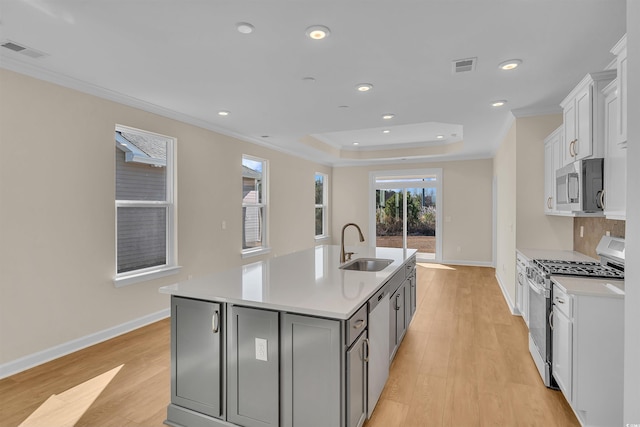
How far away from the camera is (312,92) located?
11.4 ft

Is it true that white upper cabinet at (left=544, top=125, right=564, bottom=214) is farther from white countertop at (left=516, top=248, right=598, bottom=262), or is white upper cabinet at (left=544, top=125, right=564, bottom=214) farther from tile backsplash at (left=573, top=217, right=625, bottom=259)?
white countertop at (left=516, top=248, right=598, bottom=262)

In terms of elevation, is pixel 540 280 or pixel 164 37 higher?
pixel 164 37

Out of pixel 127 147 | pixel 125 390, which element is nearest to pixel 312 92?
pixel 127 147

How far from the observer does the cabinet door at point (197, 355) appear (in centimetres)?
193

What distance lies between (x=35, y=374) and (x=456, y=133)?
6893 mm

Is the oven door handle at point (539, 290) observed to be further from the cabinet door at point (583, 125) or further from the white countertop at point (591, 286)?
the cabinet door at point (583, 125)

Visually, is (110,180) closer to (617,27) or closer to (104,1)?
(104,1)

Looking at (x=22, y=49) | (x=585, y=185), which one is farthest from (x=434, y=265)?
(x=22, y=49)

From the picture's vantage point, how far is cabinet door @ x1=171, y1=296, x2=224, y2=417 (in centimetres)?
193

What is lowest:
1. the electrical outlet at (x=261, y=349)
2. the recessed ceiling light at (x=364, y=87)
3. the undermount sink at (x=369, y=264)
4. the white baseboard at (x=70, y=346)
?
the white baseboard at (x=70, y=346)

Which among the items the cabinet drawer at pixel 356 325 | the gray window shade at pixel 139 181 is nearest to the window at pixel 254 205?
the gray window shade at pixel 139 181

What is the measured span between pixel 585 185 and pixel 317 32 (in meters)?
2.31

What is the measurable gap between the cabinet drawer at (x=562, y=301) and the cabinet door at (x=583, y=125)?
1.06m

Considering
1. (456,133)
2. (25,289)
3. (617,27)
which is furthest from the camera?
(456,133)
